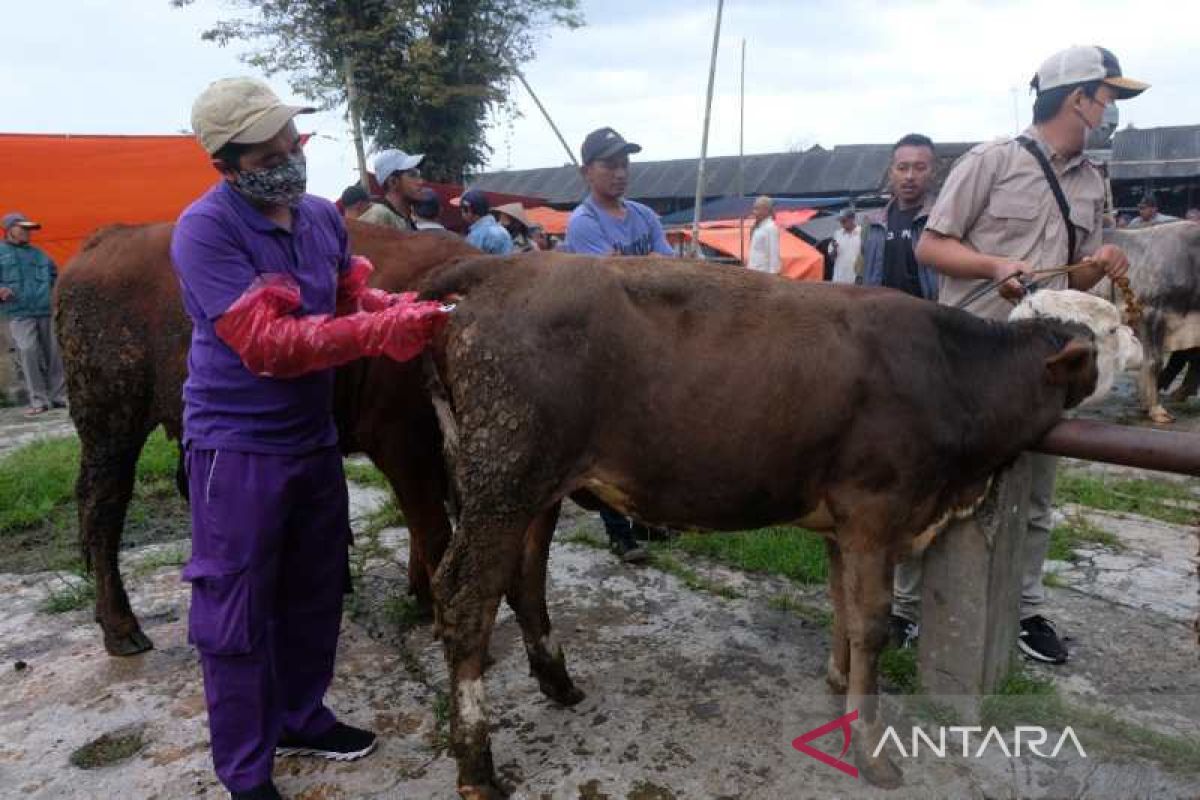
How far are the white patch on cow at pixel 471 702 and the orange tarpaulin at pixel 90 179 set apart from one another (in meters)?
9.12

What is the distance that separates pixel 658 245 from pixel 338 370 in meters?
2.04

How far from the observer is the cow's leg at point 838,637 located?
327cm

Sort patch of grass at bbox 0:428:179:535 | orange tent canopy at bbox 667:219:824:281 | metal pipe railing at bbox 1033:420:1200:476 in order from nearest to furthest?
metal pipe railing at bbox 1033:420:1200:476 < patch of grass at bbox 0:428:179:535 < orange tent canopy at bbox 667:219:824:281

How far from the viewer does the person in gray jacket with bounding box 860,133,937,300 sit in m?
5.01

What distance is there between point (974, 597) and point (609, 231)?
98.6 inches

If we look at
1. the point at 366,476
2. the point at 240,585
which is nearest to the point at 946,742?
the point at 240,585

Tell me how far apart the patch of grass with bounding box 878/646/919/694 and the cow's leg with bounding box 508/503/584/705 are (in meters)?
1.26

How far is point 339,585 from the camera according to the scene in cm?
303

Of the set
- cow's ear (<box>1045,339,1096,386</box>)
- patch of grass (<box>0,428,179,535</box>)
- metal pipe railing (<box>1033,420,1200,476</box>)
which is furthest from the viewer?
patch of grass (<box>0,428,179,535</box>)

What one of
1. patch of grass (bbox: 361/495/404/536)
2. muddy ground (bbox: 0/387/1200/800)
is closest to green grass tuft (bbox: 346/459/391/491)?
patch of grass (bbox: 361/495/404/536)

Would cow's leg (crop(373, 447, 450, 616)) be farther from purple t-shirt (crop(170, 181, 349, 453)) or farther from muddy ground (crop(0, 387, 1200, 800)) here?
purple t-shirt (crop(170, 181, 349, 453))

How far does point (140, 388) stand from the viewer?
3779 millimetres

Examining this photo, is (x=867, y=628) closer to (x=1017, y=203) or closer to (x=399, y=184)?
(x=1017, y=203)

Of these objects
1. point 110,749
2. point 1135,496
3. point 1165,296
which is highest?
point 1165,296
